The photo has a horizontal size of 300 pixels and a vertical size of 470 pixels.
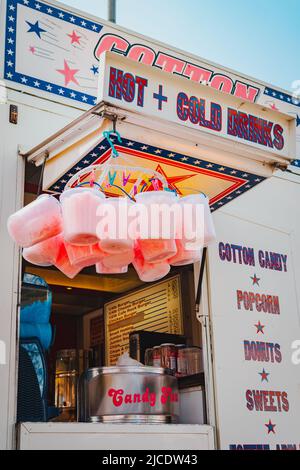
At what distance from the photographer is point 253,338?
5.10m

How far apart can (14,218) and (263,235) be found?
3002 millimetres

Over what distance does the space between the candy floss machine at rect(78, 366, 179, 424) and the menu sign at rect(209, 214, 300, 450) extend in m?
0.51

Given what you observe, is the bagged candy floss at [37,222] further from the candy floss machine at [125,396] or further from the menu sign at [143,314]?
the menu sign at [143,314]

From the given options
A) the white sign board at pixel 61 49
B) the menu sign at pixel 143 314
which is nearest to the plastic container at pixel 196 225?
the white sign board at pixel 61 49

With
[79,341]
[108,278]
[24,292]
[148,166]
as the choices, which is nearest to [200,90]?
[148,166]

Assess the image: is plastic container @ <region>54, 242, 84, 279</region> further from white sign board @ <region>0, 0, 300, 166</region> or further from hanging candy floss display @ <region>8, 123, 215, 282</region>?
white sign board @ <region>0, 0, 300, 166</region>

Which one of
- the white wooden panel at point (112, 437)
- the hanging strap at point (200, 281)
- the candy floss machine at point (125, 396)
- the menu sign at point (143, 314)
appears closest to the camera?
the white wooden panel at point (112, 437)

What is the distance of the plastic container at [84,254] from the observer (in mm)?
3102

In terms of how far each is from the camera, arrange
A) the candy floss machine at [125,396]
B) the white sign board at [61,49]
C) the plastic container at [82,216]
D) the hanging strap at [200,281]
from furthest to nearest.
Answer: the hanging strap at [200,281], the white sign board at [61,49], the candy floss machine at [125,396], the plastic container at [82,216]

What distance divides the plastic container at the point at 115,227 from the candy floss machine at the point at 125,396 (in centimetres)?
164

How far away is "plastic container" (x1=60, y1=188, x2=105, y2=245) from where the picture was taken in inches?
114

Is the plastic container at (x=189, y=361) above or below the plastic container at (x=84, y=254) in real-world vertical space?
below

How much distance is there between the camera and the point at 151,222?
298cm
